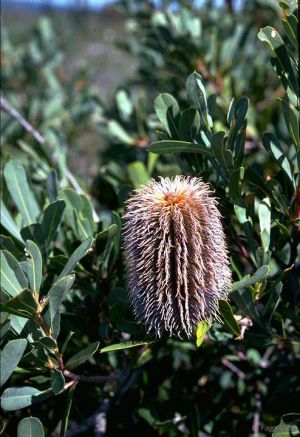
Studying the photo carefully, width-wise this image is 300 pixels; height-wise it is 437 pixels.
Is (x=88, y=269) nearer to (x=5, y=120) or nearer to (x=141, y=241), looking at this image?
(x=141, y=241)

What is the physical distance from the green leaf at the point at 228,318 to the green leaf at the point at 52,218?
1.30 feet

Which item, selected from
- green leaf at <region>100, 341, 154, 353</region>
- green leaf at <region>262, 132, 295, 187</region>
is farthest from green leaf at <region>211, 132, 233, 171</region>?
green leaf at <region>100, 341, 154, 353</region>

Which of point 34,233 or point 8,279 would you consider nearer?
point 8,279

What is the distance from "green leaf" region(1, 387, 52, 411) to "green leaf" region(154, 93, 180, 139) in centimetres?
54

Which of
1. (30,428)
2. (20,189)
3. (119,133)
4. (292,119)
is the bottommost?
(30,428)

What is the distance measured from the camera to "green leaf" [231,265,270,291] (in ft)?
3.44

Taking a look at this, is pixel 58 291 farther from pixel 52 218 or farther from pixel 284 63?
pixel 284 63

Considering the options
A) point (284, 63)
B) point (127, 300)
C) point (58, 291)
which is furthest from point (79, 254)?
point (284, 63)

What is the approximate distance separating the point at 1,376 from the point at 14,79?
312 cm

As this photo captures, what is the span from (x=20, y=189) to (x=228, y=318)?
1.97 ft

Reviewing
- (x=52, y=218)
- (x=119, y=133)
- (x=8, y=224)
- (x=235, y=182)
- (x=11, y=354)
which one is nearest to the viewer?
(x=11, y=354)

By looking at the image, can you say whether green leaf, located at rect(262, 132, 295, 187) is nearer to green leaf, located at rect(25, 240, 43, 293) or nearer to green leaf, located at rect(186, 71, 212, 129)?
green leaf, located at rect(186, 71, 212, 129)

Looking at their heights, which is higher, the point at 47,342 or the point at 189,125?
the point at 189,125

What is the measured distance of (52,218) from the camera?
1285 millimetres
